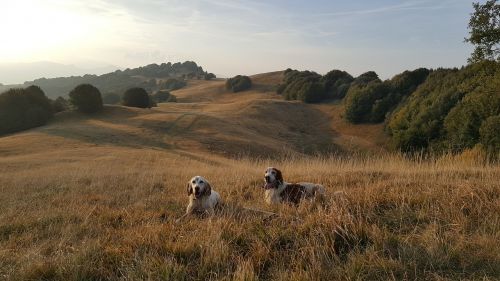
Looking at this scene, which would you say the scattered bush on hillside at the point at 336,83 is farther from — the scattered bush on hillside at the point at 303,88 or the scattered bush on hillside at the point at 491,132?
the scattered bush on hillside at the point at 491,132

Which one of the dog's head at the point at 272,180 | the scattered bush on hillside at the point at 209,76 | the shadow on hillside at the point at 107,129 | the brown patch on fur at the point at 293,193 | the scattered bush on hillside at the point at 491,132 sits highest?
the scattered bush on hillside at the point at 209,76

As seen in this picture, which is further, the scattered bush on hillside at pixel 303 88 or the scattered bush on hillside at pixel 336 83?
the scattered bush on hillside at pixel 336 83

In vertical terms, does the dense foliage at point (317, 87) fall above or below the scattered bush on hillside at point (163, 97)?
above

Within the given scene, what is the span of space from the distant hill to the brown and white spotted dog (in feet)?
353

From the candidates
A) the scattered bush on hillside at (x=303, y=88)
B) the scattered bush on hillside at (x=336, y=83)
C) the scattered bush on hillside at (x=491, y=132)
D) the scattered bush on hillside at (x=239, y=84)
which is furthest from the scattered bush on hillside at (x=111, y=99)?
the scattered bush on hillside at (x=491, y=132)

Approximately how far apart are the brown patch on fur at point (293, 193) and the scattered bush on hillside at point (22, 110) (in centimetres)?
4079

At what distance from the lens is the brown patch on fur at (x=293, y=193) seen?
7.26m

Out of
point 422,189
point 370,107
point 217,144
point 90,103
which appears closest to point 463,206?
point 422,189

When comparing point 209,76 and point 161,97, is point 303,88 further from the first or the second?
point 209,76

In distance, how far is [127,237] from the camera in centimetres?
480

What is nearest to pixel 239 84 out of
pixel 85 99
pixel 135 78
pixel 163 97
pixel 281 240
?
pixel 163 97

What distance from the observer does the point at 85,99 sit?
150 feet

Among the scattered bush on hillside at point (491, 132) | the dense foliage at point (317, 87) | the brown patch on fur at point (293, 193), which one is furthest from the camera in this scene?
the dense foliage at point (317, 87)

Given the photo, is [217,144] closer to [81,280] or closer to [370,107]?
[370,107]
